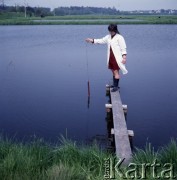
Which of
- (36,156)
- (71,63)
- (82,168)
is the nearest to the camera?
(82,168)

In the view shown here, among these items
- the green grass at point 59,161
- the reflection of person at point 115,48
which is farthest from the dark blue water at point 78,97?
the green grass at point 59,161

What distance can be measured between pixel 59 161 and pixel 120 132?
1.81 m

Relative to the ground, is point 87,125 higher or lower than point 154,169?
lower

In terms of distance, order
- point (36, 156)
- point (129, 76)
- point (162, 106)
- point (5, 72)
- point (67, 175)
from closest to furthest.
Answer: point (67, 175), point (36, 156), point (162, 106), point (129, 76), point (5, 72)

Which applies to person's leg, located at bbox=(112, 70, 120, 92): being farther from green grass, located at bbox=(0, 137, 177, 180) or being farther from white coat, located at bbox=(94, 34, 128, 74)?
green grass, located at bbox=(0, 137, 177, 180)

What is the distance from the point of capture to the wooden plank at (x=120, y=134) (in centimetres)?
578

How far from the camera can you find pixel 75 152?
18.4ft

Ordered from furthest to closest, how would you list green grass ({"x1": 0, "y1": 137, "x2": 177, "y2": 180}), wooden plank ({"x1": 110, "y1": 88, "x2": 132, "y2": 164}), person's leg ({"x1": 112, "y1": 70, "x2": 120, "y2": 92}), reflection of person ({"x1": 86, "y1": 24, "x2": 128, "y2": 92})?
person's leg ({"x1": 112, "y1": 70, "x2": 120, "y2": 92})
reflection of person ({"x1": 86, "y1": 24, "x2": 128, "y2": 92})
wooden plank ({"x1": 110, "y1": 88, "x2": 132, "y2": 164})
green grass ({"x1": 0, "y1": 137, "x2": 177, "y2": 180})

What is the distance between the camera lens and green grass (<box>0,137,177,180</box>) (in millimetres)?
4805

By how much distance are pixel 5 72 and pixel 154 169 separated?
35.8 feet

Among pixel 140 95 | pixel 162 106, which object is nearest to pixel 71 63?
pixel 140 95

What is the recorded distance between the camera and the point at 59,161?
5.50m

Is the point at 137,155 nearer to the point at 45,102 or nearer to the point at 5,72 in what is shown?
the point at 45,102

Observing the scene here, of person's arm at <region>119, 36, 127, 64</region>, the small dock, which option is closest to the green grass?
the small dock
